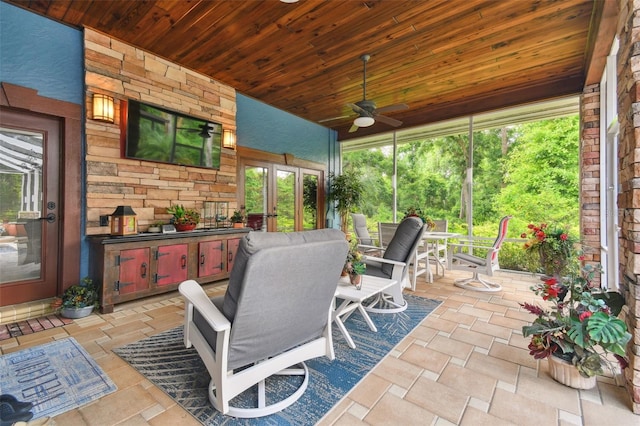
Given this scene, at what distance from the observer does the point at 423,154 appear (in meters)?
5.97

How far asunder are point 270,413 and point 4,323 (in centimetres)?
292

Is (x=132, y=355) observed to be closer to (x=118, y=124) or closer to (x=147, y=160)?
(x=147, y=160)

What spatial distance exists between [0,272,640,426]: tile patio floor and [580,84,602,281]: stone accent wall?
6.58 feet

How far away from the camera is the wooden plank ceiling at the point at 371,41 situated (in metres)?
2.80

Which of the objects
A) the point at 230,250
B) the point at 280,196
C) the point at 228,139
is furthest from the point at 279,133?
the point at 230,250

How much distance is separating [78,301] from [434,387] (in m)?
3.34

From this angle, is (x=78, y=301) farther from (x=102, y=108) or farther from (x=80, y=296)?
(x=102, y=108)

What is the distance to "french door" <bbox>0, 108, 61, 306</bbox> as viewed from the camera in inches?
108

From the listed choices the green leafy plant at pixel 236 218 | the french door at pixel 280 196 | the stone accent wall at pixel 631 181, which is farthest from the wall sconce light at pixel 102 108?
the stone accent wall at pixel 631 181

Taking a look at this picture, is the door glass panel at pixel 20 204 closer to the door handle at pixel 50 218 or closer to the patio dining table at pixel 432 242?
the door handle at pixel 50 218

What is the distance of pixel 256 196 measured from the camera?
5.27m

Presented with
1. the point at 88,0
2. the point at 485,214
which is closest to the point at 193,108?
the point at 88,0

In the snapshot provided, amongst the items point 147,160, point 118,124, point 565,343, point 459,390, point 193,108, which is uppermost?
point 193,108

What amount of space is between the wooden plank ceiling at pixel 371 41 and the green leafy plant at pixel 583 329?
262 centimetres
